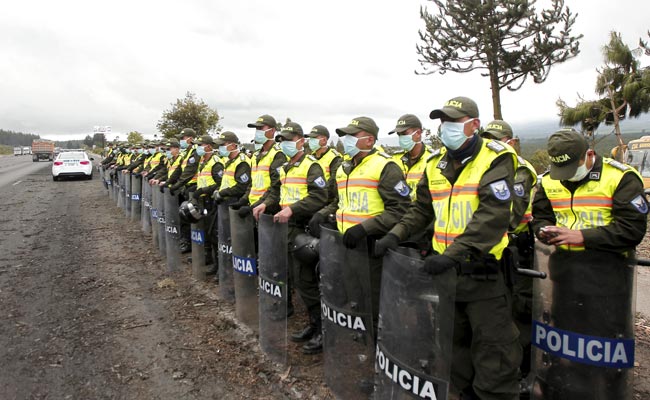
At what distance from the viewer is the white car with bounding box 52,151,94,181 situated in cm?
2252

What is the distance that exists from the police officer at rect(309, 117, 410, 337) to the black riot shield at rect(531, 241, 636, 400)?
1037 mm

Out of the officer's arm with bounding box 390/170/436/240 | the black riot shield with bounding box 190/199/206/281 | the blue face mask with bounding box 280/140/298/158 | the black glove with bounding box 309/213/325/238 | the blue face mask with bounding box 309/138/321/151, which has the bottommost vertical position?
the black riot shield with bounding box 190/199/206/281

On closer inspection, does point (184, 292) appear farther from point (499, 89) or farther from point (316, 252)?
point (499, 89)

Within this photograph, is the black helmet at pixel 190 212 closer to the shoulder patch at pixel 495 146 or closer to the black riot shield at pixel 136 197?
the shoulder patch at pixel 495 146

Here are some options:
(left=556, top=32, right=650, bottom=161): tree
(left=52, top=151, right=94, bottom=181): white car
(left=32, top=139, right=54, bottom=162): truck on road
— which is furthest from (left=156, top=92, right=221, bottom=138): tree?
(left=32, top=139, right=54, bottom=162): truck on road

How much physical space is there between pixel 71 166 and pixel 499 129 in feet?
74.3

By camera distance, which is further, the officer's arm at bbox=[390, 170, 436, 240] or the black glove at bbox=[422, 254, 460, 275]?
the officer's arm at bbox=[390, 170, 436, 240]

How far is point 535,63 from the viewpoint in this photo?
14062 mm

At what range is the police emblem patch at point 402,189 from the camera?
135 inches

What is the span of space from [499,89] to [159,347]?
12.8 m

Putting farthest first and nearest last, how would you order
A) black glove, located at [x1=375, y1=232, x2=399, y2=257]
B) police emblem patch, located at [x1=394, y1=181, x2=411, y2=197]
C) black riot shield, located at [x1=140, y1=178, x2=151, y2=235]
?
black riot shield, located at [x1=140, y1=178, x2=151, y2=235]
police emblem patch, located at [x1=394, y1=181, x2=411, y2=197]
black glove, located at [x1=375, y1=232, x2=399, y2=257]

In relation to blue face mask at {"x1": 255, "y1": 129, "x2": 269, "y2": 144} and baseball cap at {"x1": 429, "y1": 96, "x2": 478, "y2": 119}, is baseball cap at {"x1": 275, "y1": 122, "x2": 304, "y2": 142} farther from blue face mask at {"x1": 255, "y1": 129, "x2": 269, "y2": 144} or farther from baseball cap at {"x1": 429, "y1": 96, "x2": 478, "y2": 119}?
baseball cap at {"x1": 429, "y1": 96, "x2": 478, "y2": 119}

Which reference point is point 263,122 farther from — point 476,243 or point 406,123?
point 476,243

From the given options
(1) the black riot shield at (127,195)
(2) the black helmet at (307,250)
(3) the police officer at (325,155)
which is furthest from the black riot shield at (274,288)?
(1) the black riot shield at (127,195)
